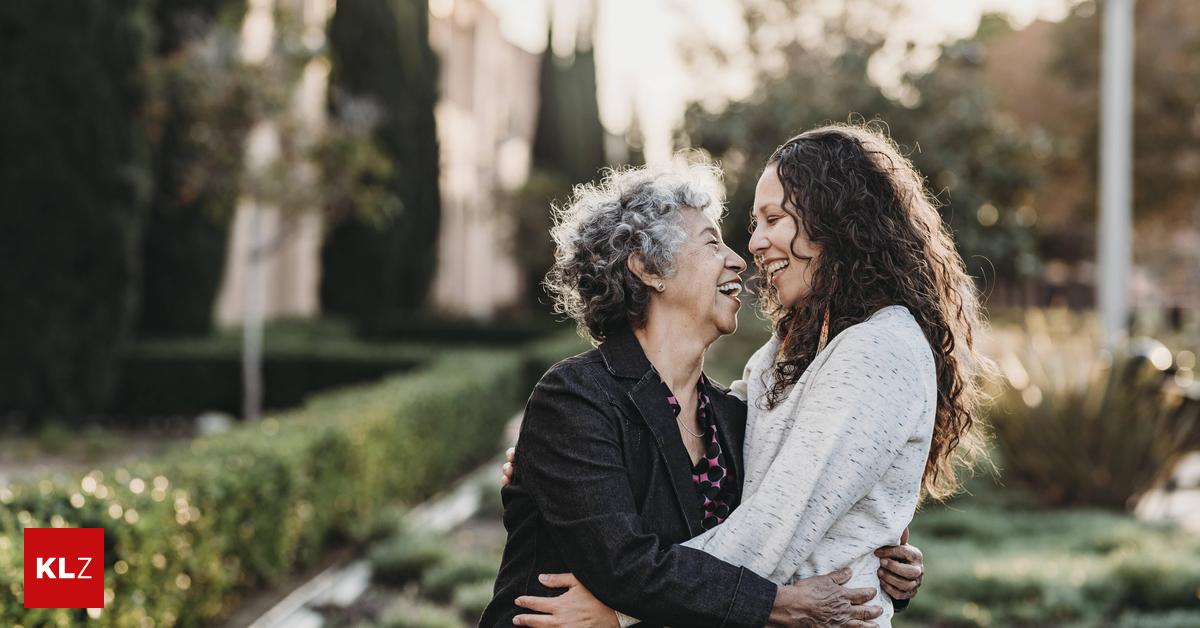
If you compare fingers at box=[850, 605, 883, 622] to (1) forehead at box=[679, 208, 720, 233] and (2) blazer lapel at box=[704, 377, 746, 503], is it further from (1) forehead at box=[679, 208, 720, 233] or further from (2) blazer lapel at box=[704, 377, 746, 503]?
(1) forehead at box=[679, 208, 720, 233]

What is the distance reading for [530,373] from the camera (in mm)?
14195

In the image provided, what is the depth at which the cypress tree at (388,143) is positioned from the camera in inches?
754

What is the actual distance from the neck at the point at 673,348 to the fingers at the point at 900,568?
0.52m

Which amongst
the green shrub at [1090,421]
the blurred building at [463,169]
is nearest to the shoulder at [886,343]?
the green shrub at [1090,421]

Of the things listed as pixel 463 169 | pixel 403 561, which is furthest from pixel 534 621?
pixel 463 169

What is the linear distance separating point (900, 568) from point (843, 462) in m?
0.35

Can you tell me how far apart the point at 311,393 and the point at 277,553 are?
6753 mm

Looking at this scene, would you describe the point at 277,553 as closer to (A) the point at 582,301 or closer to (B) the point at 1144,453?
(A) the point at 582,301

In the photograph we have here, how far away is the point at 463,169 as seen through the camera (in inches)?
1224

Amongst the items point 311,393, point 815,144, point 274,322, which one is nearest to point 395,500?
point 311,393

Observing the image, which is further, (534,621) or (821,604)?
(534,621)

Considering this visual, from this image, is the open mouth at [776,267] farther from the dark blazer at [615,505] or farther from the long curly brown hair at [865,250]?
the dark blazer at [615,505]

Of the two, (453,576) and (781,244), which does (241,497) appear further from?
(781,244)

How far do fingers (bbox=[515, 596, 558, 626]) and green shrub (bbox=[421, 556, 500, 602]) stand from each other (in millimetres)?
3470
